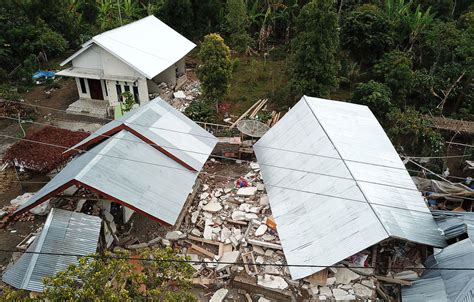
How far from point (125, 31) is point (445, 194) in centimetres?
2329

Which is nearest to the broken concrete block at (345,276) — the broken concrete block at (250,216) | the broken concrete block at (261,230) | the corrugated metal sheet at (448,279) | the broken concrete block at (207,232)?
the corrugated metal sheet at (448,279)

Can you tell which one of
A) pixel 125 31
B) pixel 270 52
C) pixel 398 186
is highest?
pixel 125 31

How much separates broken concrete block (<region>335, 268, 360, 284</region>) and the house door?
2081cm

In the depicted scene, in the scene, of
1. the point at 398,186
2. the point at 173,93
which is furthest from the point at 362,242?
the point at 173,93

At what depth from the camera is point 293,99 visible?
87.0ft

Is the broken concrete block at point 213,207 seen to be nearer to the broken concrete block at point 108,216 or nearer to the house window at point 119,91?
the broken concrete block at point 108,216

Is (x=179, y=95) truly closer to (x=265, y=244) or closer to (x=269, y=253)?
(x=265, y=244)

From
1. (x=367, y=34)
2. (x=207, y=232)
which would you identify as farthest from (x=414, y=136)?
(x=207, y=232)

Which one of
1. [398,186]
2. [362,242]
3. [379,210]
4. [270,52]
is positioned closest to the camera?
[362,242]

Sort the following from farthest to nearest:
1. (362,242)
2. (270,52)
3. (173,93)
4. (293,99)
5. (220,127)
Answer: (270,52) < (173,93) < (293,99) < (220,127) < (362,242)

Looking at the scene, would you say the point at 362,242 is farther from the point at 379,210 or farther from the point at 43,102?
the point at 43,102

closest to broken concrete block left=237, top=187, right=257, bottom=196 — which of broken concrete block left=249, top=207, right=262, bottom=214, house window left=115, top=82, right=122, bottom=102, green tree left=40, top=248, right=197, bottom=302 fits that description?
broken concrete block left=249, top=207, right=262, bottom=214

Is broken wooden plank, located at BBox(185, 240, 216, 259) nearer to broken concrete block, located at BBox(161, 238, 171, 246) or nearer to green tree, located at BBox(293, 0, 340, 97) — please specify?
broken concrete block, located at BBox(161, 238, 171, 246)

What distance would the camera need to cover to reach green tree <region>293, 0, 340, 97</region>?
23141mm
